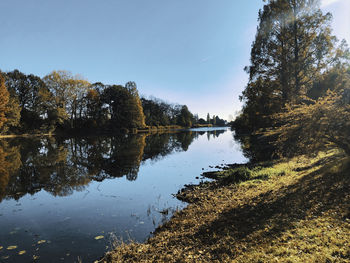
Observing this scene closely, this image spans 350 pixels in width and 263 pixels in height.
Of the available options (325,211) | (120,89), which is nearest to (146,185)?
(325,211)

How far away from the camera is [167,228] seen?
22.2 ft

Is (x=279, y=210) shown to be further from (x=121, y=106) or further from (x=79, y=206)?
(x=121, y=106)

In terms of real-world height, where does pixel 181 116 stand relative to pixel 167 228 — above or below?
above

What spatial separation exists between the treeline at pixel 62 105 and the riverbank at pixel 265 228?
49.4m

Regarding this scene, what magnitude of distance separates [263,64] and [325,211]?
638 inches

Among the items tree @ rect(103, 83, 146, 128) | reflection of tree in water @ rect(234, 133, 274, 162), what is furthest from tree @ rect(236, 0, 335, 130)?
tree @ rect(103, 83, 146, 128)

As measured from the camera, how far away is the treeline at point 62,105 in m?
47.8

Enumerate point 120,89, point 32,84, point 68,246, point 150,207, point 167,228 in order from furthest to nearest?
1. point 120,89
2. point 32,84
3. point 150,207
4. point 167,228
5. point 68,246

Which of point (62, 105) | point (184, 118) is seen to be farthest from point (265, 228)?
point (184, 118)

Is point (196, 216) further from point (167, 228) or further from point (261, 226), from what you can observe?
point (261, 226)

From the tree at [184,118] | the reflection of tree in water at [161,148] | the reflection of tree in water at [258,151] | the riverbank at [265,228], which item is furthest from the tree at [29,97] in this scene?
the tree at [184,118]

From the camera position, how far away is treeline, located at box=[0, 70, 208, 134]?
47.8 metres

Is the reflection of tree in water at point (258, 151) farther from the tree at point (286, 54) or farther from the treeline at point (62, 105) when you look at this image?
the treeline at point (62, 105)

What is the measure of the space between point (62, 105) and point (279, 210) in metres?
63.9
